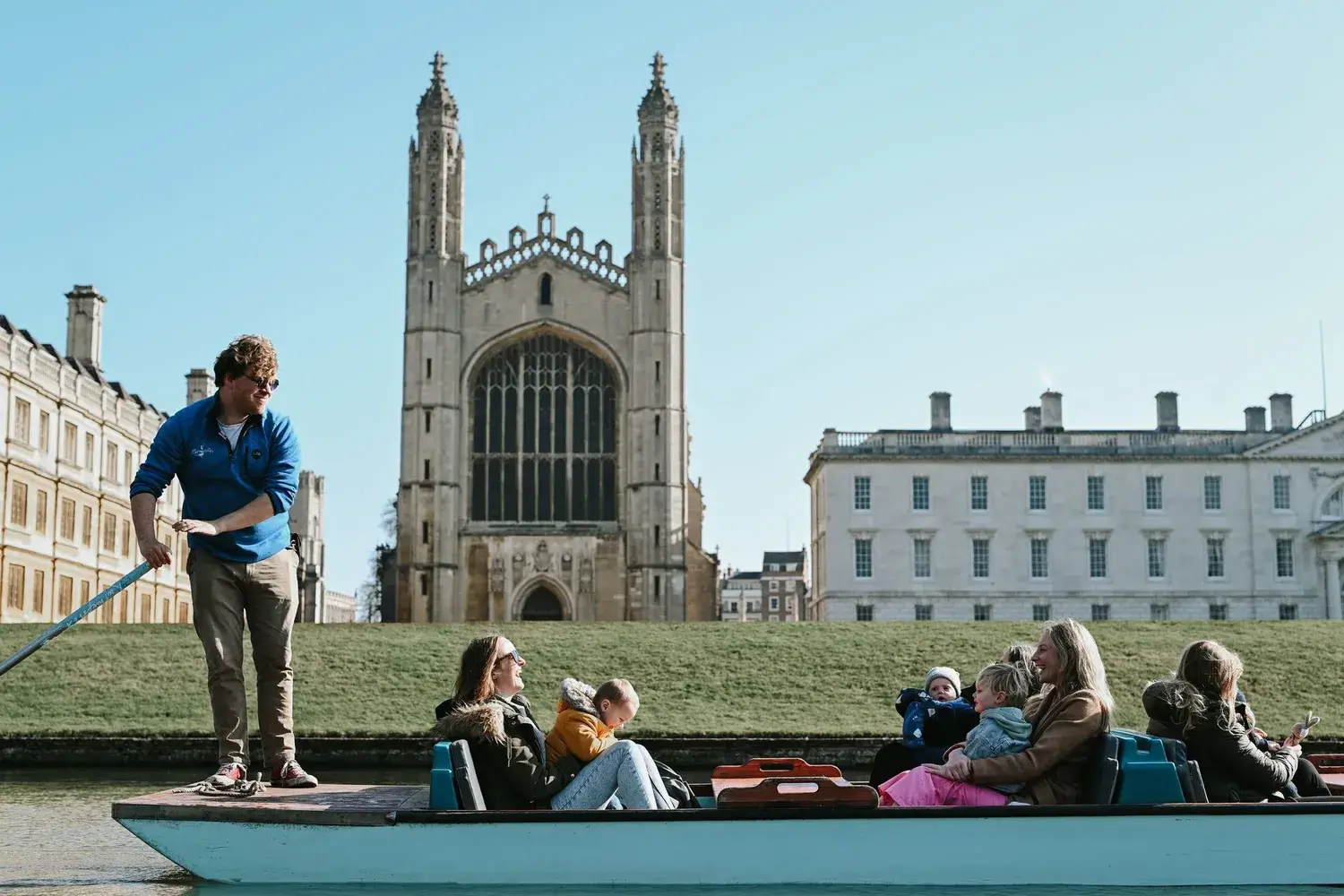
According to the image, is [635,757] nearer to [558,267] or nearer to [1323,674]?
[1323,674]

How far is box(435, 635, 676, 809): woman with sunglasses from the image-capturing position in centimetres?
824

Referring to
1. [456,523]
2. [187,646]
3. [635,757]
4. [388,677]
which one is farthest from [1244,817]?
[456,523]

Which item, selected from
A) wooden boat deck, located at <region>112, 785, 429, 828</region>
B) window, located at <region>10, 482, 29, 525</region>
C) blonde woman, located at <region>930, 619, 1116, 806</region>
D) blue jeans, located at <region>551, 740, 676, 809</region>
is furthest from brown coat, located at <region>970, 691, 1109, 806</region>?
window, located at <region>10, 482, 29, 525</region>

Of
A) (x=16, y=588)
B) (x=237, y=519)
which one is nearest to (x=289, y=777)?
(x=237, y=519)

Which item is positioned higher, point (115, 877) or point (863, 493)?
point (863, 493)

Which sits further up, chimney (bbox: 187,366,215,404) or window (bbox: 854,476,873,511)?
chimney (bbox: 187,366,215,404)

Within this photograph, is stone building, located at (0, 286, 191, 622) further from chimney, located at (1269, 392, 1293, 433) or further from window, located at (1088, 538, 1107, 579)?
chimney, located at (1269, 392, 1293, 433)

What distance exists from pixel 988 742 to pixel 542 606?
1746 inches

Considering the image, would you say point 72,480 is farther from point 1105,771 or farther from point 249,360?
point 1105,771

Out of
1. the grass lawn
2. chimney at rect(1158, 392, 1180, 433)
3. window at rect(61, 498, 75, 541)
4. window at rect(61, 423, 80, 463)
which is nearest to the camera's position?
the grass lawn

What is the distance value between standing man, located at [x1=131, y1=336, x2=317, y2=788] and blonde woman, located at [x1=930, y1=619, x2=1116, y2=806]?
376 cm

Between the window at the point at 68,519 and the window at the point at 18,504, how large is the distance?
3094mm

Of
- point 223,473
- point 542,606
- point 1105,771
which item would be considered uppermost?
point 223,473

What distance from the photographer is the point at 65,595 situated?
47.6 meters
